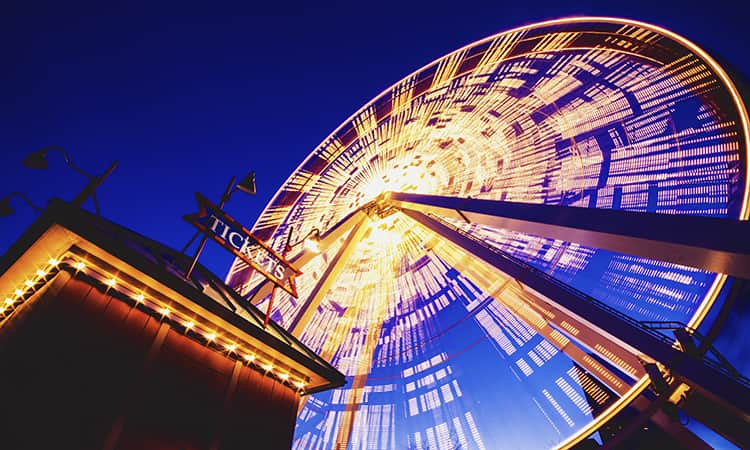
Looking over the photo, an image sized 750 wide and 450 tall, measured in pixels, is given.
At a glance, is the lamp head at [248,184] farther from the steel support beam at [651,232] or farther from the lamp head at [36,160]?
the steel support beam at [651,232]

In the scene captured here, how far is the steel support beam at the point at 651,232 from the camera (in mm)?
3346

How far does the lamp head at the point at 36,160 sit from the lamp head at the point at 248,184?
3.13 m

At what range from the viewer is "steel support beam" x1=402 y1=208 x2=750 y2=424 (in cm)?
430

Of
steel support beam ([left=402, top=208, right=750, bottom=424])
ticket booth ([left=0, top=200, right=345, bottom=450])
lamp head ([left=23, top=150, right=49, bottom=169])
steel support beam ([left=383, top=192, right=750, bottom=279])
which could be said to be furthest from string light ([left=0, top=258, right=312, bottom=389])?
steel support beam ([left=402, top=208, right=750, bottom=424])

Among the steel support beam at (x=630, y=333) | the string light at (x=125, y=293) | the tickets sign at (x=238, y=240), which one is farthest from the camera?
the tickets sign at (x=238, y=240)

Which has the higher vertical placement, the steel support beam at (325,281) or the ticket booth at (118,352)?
the steel support beam at (325,281)

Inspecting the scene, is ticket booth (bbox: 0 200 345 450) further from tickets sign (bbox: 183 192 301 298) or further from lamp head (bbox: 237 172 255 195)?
lamp head (bbox: 237 172 255 195)

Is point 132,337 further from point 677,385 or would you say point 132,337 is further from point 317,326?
point 317,326

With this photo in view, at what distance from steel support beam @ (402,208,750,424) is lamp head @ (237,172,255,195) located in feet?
17.9

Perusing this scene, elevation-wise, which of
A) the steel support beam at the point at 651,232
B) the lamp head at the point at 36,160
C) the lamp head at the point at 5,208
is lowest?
the steel support beam at the point at 651,232

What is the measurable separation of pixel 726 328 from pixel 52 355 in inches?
525

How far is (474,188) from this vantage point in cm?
1251

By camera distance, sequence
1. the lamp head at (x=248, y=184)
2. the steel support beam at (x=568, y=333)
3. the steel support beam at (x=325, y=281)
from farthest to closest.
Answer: the steel support beam at (x=325, y=281)
the steel support beam at (x=568, y=333)
the lamp head at (x=248, y=184)

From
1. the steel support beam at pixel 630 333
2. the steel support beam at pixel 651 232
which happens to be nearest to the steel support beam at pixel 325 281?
the steel support beam at pixel 630 333
